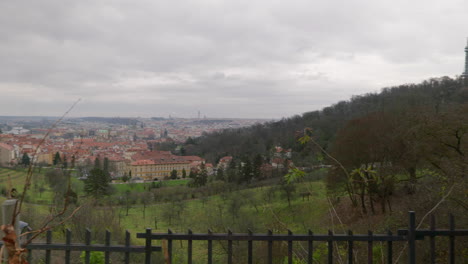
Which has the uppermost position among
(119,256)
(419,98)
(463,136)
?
(419,98)

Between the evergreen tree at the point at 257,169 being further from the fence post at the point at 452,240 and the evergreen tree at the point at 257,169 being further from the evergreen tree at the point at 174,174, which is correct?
the fence post at the point at 452,240

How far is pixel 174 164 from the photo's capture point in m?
61.8

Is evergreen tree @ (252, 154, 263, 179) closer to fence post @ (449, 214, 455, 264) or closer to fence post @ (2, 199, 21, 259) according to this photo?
fence post @ (449, 214, 455, 264)

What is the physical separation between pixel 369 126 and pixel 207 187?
22921 mm

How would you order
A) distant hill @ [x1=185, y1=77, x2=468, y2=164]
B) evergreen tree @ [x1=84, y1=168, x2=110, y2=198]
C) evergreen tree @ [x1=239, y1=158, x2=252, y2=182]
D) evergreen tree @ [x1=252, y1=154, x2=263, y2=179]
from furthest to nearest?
distant hill @ [x1=185, y1=77, x2=468, y2=164] → evergreen tree @ [x1=252, y1=154, x2=263, y2=179] → evergreen tree @ [x1=239, y1=158, x2=252, y2=182] → evergreen tree @ [x1=84, y1=168, x2=110, y2=198]

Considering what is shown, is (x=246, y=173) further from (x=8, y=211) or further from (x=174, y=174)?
(x=8, y=211)

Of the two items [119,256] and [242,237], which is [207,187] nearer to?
[119,256]

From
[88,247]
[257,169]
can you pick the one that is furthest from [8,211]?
[257,169]

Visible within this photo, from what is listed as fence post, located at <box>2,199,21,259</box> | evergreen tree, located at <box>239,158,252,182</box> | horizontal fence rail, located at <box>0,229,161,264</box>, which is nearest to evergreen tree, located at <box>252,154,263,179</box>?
evergreen tree, located at <box>239,158,252,182</box>

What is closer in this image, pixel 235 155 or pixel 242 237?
pixel 242 237

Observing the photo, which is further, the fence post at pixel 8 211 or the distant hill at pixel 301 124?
the distant hill at pixel 301 124

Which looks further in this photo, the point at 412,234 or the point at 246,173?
the point at 246,173

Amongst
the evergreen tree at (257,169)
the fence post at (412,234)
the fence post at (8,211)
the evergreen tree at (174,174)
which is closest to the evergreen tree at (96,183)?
the evergreen tree at (257,169)

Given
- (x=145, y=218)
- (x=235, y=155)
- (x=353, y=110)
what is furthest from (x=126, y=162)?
(x=353, y=110)
